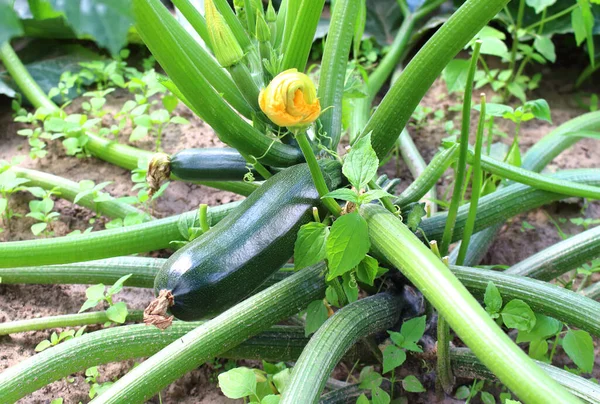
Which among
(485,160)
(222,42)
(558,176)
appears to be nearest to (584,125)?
(558,176)

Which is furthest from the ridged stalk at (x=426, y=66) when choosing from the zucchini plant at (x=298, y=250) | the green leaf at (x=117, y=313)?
the green leaf at (x=117, y=313)

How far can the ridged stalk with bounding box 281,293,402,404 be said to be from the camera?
3.95 feet

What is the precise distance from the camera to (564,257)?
164cm

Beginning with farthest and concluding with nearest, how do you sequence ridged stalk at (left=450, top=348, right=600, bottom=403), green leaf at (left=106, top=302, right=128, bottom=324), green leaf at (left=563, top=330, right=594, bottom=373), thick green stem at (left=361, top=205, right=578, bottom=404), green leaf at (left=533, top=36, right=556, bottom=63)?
green leaf at (left=533, top=36, right=556, bottom=63)
green leaf at (left=106, top=302, right=128, bottom=324)
green leaf at (left=563, top=330, right=594, bottom=373)
ridged stalk at (left=450, top=348, right=600, bottom=403)
thick green stem at (left=361, top=205, right=578, bottom=404)

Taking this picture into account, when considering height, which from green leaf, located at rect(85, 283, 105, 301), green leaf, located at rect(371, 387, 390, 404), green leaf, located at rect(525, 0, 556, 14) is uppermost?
green leaf, located at rect(525, 0, 556, 14)

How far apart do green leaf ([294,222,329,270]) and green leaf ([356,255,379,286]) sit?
0.35 feet

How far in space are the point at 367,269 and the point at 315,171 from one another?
25 cm

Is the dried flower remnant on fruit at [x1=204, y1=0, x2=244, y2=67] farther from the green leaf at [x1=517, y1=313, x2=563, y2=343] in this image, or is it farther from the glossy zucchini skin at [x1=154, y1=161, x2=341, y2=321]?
the green leaf at [x1=517, y1=313, x2=563, y2=343]

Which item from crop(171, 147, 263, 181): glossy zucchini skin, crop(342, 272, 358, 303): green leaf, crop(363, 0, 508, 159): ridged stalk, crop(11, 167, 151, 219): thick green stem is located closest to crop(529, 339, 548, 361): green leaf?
crop(342, 272, 358, 303): green leaf

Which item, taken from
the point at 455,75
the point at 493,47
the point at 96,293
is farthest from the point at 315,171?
the point at 493,47

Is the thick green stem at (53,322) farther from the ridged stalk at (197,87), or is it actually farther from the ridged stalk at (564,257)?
the ridged stalk at (564,257)

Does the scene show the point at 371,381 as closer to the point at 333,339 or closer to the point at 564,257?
the point at 333,339

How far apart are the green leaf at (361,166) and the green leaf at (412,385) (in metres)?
0.56

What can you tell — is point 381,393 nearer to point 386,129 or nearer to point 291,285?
point 291,285
